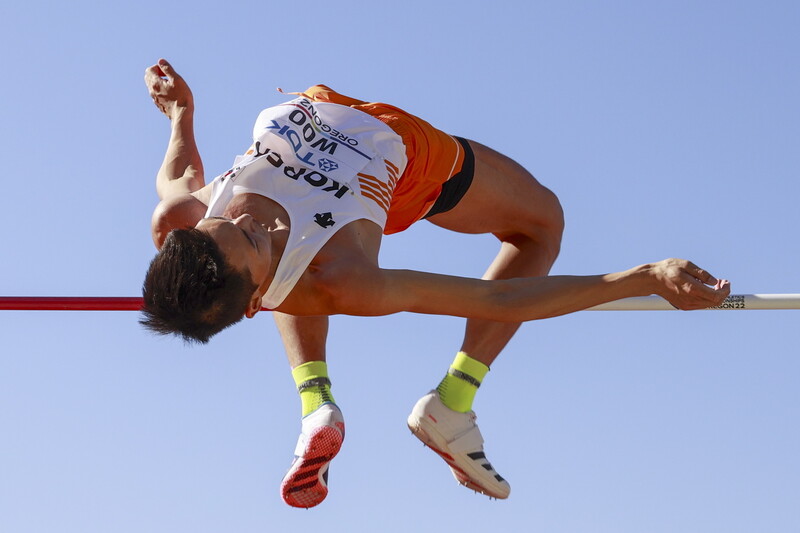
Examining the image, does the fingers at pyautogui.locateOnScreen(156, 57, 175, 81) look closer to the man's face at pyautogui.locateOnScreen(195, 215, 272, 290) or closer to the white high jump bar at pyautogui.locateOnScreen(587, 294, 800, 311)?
the man's face at pyautogui.locateOnScreen(195, 215, 272, 290)

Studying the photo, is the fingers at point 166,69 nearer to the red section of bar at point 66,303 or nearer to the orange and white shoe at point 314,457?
the red section of bar at point 66,303

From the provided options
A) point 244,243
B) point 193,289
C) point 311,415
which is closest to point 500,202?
point 311,415

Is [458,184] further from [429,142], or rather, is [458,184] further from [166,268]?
[166,268]

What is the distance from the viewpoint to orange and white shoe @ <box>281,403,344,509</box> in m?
6.24

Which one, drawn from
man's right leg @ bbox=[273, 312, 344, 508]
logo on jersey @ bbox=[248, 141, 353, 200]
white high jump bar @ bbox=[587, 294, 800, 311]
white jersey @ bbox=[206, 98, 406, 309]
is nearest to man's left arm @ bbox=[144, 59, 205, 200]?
white jersey @ bbox=[206, 98, 406, 309]

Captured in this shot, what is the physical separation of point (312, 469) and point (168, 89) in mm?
2167

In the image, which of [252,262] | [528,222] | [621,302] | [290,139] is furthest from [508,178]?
[252,262]

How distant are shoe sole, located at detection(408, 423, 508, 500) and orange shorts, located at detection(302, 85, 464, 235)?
3.43 ft

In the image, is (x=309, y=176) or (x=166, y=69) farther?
(x=166, y=69)

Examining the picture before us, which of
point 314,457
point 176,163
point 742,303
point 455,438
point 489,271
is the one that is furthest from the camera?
point 489,271

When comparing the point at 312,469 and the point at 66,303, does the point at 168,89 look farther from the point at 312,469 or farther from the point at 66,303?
the point at 312,469

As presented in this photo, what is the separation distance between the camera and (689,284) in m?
5.40

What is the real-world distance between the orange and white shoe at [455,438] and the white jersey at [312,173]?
4.05 ft

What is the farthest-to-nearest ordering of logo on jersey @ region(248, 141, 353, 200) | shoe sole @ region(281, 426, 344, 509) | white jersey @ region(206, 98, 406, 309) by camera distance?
shoe sole @ region(281, 426, 344, 509) < logo on jersey @ region(248, 141, 353, 200) < white jersey @ region(206, 98, 406, 309)
